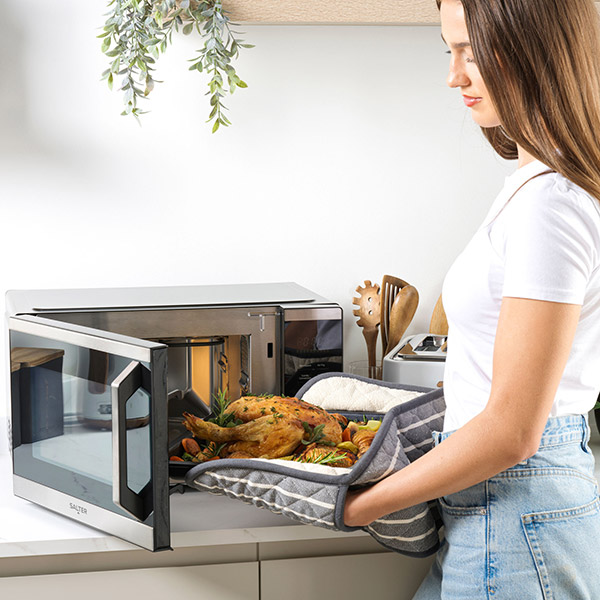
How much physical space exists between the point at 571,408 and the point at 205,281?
3.00 ft

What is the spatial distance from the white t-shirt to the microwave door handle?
33 cm

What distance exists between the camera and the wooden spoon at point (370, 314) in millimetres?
1531

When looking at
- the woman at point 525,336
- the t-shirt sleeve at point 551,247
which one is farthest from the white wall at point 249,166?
the t-shirt sleeve at point 551,247

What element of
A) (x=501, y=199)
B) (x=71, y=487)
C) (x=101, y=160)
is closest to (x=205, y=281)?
(x=101, y=160)

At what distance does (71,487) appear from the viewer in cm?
95

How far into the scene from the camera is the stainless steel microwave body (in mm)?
831

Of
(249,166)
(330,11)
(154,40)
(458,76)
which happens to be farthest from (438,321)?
(458,76)

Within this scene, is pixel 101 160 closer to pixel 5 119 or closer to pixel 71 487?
pixel 5 119

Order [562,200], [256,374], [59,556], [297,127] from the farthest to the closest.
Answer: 1. [297,127]
2. [256,374]
3. [59,556]
4. [562,200]

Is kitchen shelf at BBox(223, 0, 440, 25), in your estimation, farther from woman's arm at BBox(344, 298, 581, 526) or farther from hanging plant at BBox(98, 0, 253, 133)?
woman's arm at BBox(344, 298, 581, 526)

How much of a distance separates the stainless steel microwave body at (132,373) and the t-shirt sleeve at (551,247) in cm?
38

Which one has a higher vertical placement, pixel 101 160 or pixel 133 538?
pixel 101 160

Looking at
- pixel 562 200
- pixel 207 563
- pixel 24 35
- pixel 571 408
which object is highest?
pixel 24 35

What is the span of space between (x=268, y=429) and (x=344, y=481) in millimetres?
160
